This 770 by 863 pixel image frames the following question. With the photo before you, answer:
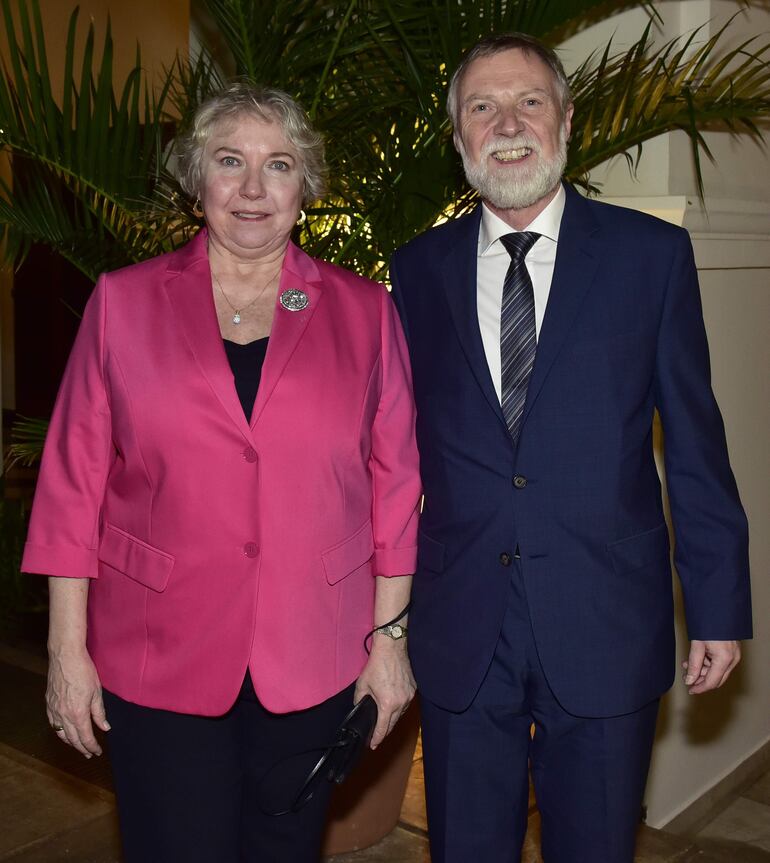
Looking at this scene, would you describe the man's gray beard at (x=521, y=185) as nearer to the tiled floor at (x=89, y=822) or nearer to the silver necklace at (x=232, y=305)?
the silver necklace at (x=232, y=305)

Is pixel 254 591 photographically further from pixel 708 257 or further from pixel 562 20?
pixel 708 257

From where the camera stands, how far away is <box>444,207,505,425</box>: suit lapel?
212 cm

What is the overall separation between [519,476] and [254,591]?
524 mm

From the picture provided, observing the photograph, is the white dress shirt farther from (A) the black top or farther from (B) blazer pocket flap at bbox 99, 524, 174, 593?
(B) blazer pocket flap at bbox 99, 524, 174, 593

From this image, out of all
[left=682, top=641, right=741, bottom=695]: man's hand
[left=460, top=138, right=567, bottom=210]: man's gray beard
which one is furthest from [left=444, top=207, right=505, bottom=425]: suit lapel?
[left=682, top=641, right=741, bottom=695]: man's hand

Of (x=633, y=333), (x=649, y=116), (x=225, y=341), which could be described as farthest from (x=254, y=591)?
(x=649, y=116)

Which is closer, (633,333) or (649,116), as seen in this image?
(633,333)

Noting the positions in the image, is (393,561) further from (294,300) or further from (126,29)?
(126,29)

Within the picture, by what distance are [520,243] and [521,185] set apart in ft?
0.36

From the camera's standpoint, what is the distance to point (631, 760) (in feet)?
7.02

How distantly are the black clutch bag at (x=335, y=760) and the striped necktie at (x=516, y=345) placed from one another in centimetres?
61

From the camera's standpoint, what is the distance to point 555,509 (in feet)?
6.89

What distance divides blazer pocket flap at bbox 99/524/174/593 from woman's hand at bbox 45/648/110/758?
171mm

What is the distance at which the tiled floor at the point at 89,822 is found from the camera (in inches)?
134
